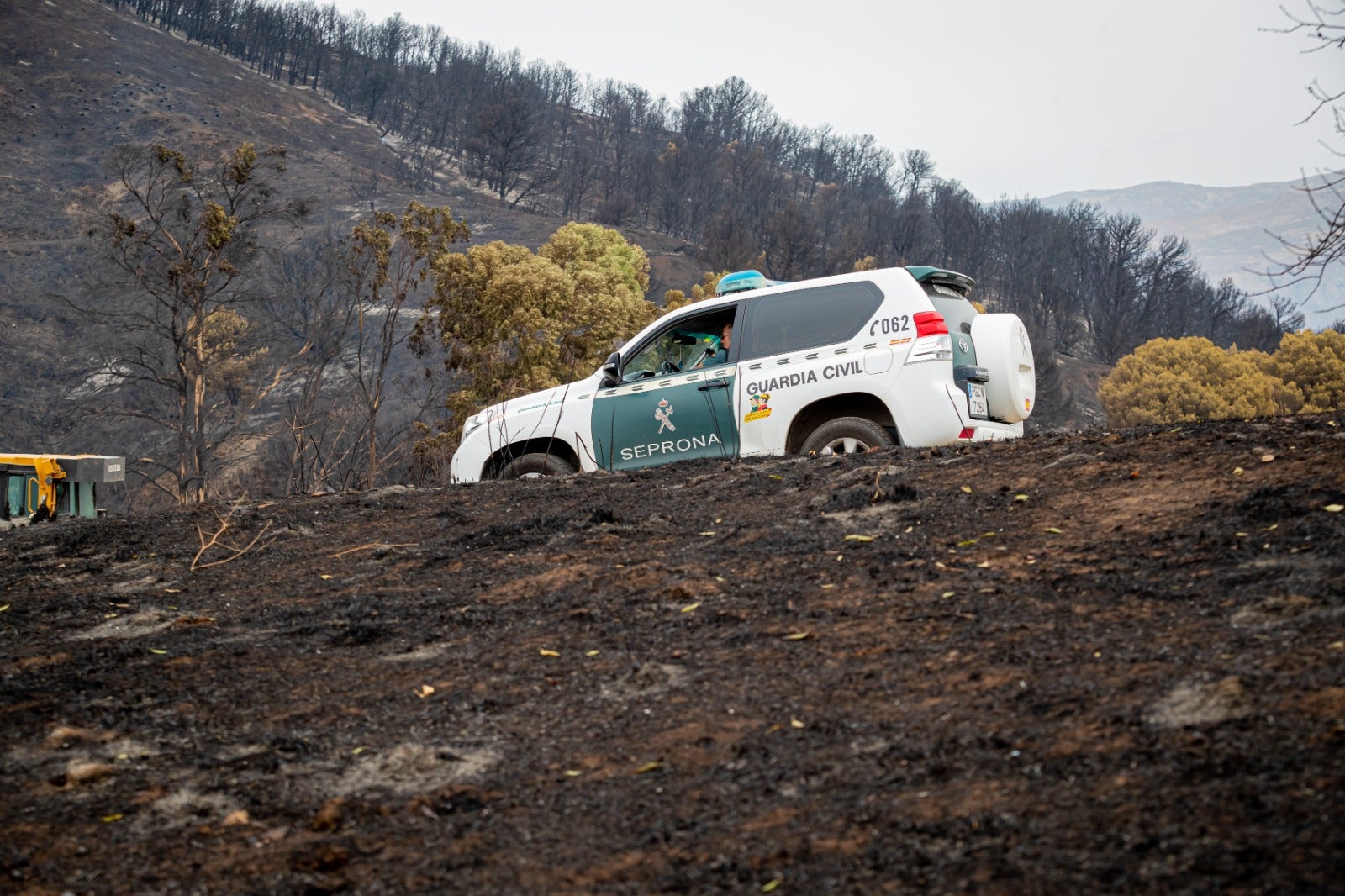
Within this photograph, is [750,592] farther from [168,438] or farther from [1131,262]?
[1131,262]

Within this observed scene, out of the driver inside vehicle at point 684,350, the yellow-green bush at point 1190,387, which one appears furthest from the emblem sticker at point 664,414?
the yellow-green bush at point 1190,387

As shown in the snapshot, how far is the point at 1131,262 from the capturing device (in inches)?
3868

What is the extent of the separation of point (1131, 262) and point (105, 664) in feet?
342

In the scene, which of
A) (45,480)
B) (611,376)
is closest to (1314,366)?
(611,376)

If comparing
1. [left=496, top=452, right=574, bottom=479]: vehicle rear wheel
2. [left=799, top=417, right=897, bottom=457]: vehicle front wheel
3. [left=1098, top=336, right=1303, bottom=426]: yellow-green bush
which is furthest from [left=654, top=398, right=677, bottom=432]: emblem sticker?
[left=1098, top=336, right=1303, bottom=426]: yellow-green bush

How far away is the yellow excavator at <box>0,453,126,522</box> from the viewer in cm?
1125

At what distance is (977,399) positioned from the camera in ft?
27.6

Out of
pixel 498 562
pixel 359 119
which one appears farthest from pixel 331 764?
pixel 359 119

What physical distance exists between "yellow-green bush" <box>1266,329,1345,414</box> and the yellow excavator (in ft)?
161

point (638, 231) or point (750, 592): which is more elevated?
point (638, 231)

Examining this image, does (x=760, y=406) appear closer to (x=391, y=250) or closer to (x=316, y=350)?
(x=391, y=250)

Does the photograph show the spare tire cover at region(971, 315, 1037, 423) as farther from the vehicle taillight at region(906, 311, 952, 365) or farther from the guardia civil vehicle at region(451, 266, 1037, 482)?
the vehicle taillight at region(906, 311, 952, 365)

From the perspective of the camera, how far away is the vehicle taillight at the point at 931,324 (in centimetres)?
826

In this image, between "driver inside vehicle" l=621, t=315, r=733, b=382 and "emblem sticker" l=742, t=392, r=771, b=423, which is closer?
"emblem sticker" l=742, t=392, r=771, b=423
